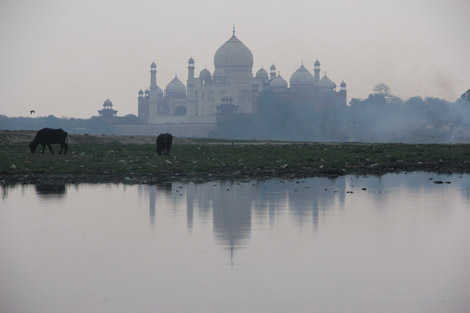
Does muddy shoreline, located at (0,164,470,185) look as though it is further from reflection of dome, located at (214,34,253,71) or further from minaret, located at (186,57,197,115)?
minaret, located at (186,57,197,115)

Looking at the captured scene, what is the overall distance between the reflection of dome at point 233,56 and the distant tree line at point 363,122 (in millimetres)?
19171

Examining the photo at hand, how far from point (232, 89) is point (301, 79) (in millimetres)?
13175

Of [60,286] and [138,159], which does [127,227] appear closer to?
[60,286]

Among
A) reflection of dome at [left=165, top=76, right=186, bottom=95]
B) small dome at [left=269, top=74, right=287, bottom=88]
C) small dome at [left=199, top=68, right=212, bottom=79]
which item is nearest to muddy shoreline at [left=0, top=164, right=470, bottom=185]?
small dome at [left=269, top=74, right=287, bottom=88]

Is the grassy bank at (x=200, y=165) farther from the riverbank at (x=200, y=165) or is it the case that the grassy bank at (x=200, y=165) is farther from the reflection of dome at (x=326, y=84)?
the reflection of dome at (x=326, y=84)

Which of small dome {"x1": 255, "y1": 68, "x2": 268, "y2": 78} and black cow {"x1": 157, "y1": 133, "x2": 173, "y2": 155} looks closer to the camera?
black cow {"x1": 157, "y1": 133, "x2": 173, "y2": 155}

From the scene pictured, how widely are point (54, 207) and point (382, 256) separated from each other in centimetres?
774

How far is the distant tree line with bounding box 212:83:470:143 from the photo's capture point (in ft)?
367

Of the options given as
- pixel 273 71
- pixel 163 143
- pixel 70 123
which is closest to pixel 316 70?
pixel 273 71

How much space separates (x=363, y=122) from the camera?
123 m

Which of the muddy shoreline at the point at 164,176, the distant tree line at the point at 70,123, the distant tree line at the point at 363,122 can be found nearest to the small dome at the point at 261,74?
the distant tree line at the point at 70,123

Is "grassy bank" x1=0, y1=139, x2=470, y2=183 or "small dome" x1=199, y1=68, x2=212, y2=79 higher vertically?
"small dome" x1=199, y1=68, x2=212, y2=79

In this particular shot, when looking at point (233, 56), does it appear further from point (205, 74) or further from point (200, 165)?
point (200, 165)

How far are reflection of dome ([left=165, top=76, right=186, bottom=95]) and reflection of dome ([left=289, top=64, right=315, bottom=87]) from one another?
94.7 feet
